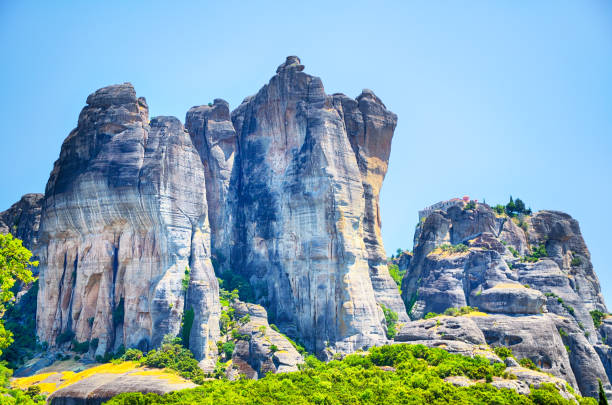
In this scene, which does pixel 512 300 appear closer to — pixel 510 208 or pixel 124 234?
pixel 510 208

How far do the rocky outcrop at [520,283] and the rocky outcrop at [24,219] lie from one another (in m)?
42.5

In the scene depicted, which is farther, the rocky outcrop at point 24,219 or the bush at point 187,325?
the rocky outcrop at point 24,219

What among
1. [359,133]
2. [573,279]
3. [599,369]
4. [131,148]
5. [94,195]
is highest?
[359,133]

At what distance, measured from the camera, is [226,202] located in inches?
2277

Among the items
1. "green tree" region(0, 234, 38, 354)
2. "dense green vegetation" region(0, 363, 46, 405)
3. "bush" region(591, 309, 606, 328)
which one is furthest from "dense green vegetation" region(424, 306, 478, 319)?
"green tree" region(0, 234, 38, 354)

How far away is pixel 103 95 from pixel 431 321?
34.8 meters

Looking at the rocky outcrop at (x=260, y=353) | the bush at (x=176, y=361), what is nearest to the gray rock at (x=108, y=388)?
the bush at (x=176, y=361)

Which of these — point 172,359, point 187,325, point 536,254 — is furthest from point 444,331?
point 536,254

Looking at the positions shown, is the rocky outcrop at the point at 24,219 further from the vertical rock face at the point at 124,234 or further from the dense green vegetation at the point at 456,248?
the dense green vegetation at the point at 456,248

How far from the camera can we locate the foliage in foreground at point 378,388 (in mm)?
29172

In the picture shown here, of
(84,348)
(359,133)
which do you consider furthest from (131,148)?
(359,133)

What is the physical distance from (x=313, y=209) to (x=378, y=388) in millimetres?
22701

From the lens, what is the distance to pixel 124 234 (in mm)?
46531

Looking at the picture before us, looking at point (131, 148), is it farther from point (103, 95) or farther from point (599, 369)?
point (599, 369)
